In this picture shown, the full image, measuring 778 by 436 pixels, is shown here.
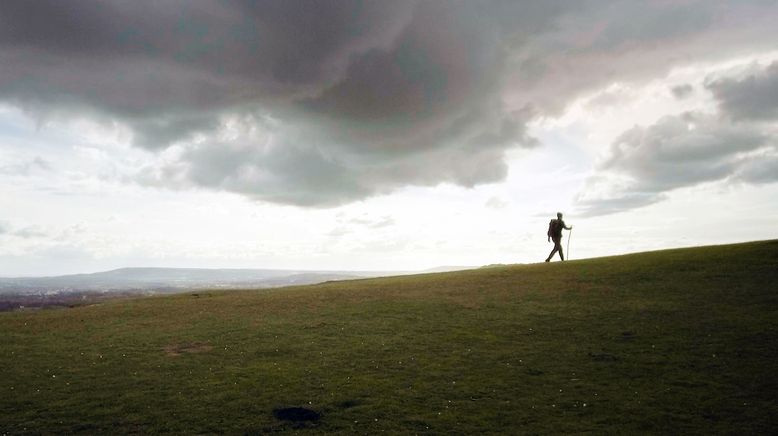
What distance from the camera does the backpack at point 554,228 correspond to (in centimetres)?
4722

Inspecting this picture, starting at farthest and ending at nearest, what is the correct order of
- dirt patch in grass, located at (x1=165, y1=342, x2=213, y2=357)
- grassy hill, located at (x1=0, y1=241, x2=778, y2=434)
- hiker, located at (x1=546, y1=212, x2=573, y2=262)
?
hiker, located at (x1=546, y1=212, x2=573, y2=262), dirt patch in grass, located at (x1=165, y1=342, x2=213, y2=357), grassy hill, located at (x1=0, y1=241, x2=778, y2=434)

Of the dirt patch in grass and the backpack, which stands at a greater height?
the backpack

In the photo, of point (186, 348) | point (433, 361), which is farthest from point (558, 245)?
point (186, 348)

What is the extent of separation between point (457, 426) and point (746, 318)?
19.2 metres

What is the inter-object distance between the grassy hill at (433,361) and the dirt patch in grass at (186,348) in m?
0.12

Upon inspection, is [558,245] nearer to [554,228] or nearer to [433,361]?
[554,228]

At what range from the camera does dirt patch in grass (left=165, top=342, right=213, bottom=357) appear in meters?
25.8

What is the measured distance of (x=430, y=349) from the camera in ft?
82.3

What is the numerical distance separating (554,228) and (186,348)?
34796 mm

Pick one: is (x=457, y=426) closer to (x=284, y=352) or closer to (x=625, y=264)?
(x=284, y=352)

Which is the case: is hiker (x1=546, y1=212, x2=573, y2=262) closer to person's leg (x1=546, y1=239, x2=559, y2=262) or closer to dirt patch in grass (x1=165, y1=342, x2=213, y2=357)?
person's leg (x1=546, y1=239, x2=559, y2=262)

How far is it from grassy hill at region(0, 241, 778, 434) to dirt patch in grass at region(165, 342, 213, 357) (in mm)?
116

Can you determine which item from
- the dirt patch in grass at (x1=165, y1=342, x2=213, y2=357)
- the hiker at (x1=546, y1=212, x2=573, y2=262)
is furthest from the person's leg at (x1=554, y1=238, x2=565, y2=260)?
the dirt patch in grass at (x1=165, y1=342, x2=213, y2=357)

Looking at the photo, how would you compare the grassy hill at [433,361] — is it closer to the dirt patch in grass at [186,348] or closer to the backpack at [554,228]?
the dirt patch in grass at [186,348]
